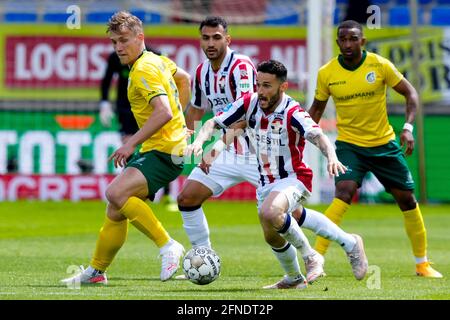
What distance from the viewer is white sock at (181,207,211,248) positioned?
34.8ft

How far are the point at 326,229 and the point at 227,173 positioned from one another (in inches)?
57.5

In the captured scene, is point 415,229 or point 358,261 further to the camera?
point 415,229

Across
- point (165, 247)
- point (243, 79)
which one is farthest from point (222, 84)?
point (165, 247)

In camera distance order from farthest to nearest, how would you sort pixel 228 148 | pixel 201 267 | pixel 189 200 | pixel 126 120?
pixel 126 120 < pixel 228 148 < pixel 189 200 < pixel 201 267

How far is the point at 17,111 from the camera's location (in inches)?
962

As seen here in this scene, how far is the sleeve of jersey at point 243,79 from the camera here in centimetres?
1080

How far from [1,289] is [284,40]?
1636 cm

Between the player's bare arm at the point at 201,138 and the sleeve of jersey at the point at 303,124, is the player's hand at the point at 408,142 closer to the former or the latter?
the sleeve of jersey at the point at 303,124

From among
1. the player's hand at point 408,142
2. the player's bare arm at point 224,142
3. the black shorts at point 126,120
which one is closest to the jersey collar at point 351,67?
the player's hand at point 408,142

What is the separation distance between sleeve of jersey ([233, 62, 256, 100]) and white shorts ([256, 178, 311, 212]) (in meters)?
1.40

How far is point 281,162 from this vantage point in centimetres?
958

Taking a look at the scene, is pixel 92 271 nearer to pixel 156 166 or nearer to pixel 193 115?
pixel 156 166

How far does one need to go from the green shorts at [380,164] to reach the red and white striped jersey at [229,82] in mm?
1184

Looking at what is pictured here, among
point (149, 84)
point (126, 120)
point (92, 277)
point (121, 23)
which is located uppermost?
point (121, 23)
